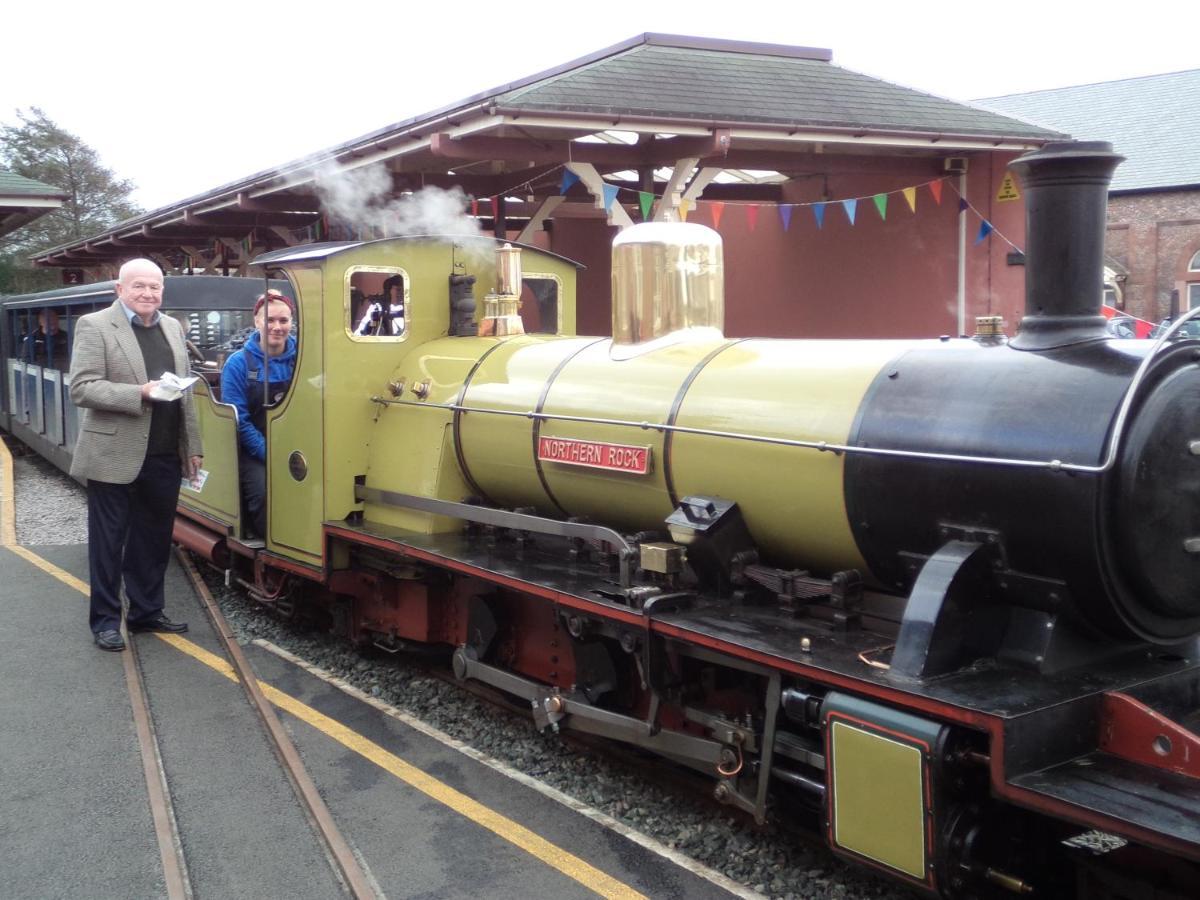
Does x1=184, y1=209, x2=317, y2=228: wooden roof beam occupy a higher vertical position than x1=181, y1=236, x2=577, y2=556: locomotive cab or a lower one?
higher

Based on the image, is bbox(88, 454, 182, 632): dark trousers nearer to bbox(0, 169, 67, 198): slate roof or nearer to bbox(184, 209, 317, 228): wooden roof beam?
bbox(184, 209, 317, 228): wooden roof beam

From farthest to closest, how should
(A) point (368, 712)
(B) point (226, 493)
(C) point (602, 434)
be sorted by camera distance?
1. (B) point (226, 493)
2. (A) point (368, 712)
3. (C) point (602, 434)

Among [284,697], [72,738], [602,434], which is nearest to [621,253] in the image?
[602,434]

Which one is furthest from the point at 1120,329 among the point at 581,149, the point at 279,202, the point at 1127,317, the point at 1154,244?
the point at 1154,244

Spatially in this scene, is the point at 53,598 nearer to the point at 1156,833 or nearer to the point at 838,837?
the point at 838,837

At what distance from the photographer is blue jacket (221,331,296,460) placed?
625cm

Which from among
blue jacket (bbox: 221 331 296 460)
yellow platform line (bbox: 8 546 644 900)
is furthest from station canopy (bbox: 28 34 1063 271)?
yellow platform line (bbox: 8 546 644 900)

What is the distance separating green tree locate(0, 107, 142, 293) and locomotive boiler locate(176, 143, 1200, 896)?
36513 millimetres

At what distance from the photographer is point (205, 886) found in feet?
11.0

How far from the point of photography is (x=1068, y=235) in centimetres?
301

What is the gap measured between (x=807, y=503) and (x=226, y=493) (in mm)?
4187

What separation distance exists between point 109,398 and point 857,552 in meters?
3.87

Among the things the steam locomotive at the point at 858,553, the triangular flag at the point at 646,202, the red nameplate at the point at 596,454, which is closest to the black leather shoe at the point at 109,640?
the steam locomotive at the point at 858,553

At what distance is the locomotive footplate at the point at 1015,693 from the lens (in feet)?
8.02
